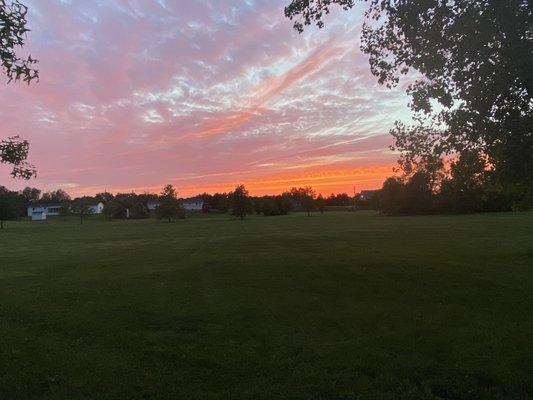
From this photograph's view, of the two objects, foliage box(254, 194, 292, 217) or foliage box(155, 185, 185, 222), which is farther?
foliage box(254, 194, 292, 217)

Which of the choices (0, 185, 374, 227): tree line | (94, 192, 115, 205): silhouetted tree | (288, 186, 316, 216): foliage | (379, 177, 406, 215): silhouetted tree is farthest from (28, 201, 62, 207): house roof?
(379, 177, 406, 215): silhouetted tree

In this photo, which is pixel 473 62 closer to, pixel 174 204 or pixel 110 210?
pixel 174 204

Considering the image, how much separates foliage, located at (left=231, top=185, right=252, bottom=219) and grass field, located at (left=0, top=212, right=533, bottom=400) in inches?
2989

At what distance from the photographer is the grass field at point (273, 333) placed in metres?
6.83

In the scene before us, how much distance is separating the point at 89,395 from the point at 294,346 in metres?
3.51

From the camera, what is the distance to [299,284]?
14852 mm

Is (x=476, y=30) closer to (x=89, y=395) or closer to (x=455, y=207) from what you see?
(x=89, y=395)

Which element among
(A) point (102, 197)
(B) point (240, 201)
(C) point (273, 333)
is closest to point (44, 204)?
(A) point (102, 197)

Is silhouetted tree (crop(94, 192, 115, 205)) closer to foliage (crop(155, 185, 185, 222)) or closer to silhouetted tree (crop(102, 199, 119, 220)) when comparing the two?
silhouetted tree (crop(102, 199, 119, 220))

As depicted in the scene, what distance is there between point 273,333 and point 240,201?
3363 inches

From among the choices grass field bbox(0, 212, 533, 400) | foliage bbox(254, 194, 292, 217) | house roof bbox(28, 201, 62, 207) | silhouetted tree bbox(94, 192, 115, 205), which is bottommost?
grass field bbox(0, 212, 533, 400)

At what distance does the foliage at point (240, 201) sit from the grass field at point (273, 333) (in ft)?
249

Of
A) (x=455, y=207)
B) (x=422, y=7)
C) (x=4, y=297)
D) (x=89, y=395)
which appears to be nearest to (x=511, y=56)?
(x=422, y=7)

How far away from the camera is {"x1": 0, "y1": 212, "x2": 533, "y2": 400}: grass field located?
6828 millimetres
